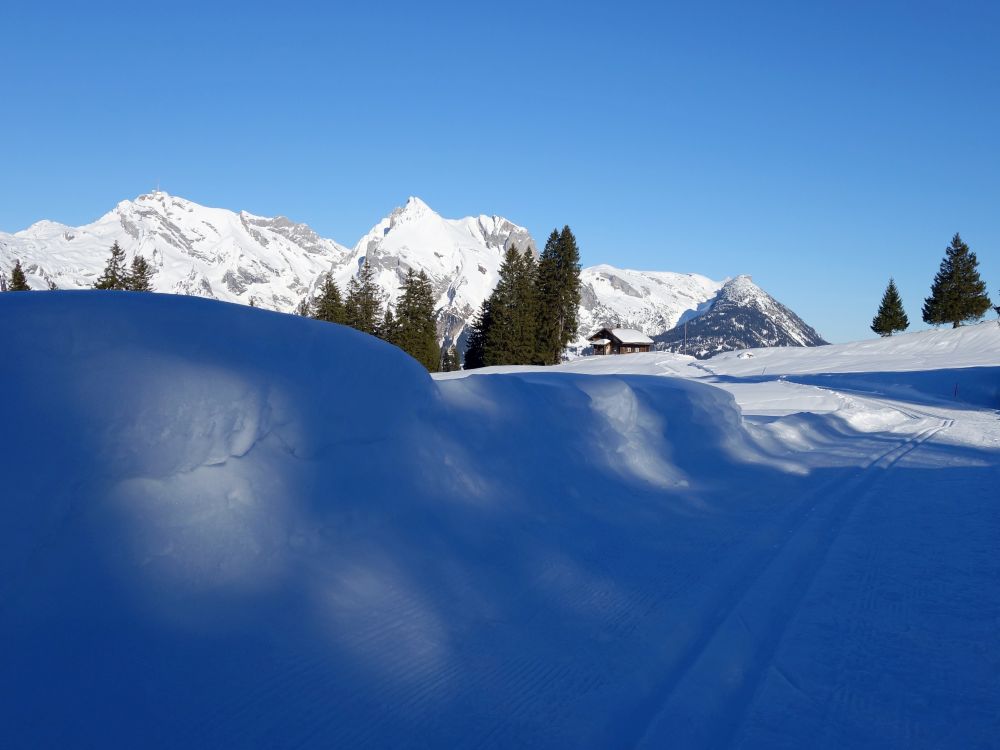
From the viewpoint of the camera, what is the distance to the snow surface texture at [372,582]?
10.0ft

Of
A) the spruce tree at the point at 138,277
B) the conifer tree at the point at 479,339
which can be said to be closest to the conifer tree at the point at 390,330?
the conifer tree at the point at 479,339

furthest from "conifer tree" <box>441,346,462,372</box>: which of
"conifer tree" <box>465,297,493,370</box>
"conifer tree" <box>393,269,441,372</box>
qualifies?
"conifer tree" <box>393,269,441,372</box>

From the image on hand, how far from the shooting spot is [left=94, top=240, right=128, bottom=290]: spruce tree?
4778cm

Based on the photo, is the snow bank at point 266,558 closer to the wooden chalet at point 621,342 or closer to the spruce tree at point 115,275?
the spruce tree at point 115,275

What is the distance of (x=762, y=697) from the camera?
11.6 ft

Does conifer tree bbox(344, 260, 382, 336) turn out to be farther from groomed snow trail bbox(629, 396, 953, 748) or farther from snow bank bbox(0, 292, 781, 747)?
snow bank bbox(0, 292, 781, 747)

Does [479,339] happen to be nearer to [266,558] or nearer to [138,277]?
[138,277]

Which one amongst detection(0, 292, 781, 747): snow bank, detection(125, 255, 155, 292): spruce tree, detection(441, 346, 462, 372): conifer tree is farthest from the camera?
detection(441, 346, 462, 372): conifer tree

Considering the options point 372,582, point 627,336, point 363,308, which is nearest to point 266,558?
point 372,582

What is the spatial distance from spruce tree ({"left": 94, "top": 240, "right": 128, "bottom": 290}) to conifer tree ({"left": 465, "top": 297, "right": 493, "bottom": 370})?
26764 mm

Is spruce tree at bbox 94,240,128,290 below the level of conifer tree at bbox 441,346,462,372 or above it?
above

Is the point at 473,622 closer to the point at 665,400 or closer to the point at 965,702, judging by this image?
the point at 965,702

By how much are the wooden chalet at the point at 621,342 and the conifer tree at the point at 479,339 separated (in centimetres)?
2430

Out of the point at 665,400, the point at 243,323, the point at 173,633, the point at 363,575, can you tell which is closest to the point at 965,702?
the point at 363,575
